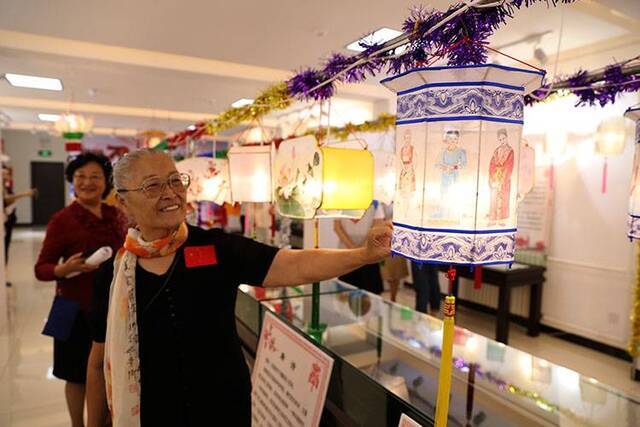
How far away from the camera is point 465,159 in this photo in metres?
0.91

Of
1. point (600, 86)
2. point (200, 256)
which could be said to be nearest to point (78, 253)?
point (200, 256)

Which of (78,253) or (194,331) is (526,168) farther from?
(78,253)

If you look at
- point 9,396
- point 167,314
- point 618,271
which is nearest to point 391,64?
point 167,314

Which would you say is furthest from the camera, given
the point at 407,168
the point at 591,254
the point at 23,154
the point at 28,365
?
the point at 23,154

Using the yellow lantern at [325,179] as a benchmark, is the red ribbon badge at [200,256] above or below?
A: below

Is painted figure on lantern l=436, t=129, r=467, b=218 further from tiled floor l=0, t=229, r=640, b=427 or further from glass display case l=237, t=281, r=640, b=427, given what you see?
tiled floor l=0, t=229, r=640, b=427

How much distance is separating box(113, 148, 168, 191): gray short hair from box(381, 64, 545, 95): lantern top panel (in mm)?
877

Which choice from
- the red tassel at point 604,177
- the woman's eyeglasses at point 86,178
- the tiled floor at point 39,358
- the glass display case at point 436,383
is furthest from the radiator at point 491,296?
the woman's eyeglasses at point 86,178

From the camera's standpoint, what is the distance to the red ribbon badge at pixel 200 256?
1.36m

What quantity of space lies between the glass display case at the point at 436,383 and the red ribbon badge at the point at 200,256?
0.81 meters

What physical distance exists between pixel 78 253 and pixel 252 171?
1.03 m

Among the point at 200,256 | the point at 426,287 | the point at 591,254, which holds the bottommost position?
the point at 426,287

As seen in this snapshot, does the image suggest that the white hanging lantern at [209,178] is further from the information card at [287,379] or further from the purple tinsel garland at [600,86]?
the purple tinsel garland at [600,86]

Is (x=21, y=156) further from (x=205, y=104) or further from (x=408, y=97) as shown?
(x=408, y=97)
